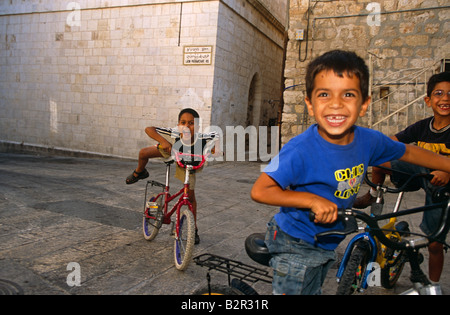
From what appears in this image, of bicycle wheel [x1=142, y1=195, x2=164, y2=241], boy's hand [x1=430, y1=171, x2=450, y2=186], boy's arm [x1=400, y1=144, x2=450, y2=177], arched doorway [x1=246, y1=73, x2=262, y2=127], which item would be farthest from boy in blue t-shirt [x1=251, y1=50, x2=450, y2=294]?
arched doorway [x1=246, y1=73, x2=262, y2=127]

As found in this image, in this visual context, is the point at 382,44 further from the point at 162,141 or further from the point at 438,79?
the point at 162,141

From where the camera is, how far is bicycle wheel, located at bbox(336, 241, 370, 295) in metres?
2.21

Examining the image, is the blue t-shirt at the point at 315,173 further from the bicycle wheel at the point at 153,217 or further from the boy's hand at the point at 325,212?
the bicycle wheel at the point at 153,217

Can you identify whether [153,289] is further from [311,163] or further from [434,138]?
[434,138]

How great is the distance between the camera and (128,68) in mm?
12250

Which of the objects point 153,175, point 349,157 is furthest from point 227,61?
point 349,157

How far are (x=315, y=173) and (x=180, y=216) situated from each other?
216cm

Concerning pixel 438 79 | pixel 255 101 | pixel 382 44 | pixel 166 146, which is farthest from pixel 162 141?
pixel 255 101

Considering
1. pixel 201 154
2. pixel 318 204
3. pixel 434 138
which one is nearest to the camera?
pixel 318 204

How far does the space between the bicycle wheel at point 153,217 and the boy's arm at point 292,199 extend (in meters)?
2.63

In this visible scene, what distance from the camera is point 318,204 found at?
4.96ft

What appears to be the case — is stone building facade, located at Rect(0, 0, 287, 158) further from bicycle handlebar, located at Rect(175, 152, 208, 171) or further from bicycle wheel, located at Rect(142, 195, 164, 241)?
bicycle handlebar, located at Rect(175, 152, 208, 171)

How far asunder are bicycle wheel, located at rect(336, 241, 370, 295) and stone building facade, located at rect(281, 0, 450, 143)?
6.88 meters
